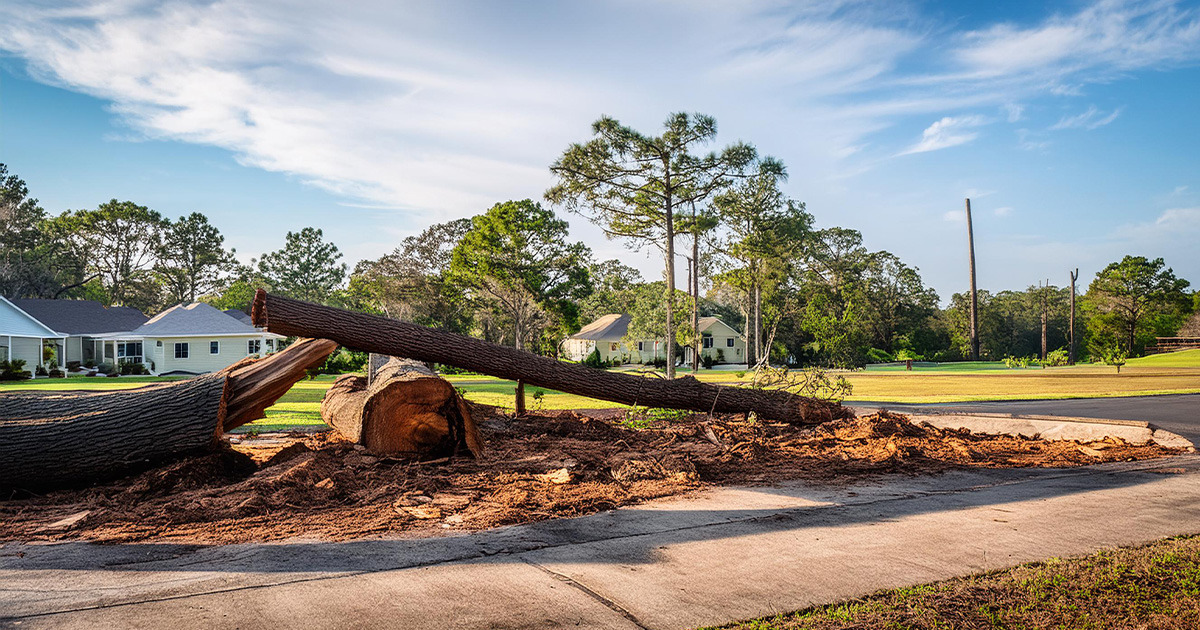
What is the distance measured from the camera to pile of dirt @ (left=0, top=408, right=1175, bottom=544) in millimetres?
5211

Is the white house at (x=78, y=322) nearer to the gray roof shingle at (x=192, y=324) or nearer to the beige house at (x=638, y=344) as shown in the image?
the gray roof shingle at (x=192, y=324)

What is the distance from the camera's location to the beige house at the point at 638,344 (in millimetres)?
53750

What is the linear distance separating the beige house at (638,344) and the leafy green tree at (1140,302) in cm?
2779

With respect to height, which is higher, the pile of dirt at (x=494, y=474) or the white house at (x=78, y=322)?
the white house at (x=78, y=322)

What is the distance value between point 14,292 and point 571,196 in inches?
1825

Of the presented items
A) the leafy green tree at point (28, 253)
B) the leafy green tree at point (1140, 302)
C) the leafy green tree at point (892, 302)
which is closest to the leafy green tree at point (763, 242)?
the leafy green tree at point (892, 302)

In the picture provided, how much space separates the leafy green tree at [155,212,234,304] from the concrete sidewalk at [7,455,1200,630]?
72.3 metres

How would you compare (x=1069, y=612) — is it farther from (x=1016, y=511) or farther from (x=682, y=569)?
(x=1016, y=511)

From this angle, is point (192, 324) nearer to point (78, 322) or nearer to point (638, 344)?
point (78, 322)

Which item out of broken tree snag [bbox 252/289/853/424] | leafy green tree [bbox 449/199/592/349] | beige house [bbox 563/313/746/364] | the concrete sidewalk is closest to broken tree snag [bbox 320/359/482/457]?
broken tree snag [bbox 252/289/853/424]

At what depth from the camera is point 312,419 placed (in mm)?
12883

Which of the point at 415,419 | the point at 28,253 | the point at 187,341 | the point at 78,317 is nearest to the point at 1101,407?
the point at 415,419

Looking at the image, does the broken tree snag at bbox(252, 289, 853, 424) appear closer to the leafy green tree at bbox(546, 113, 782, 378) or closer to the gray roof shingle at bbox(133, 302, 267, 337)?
the leafy green tree at bbox(546, 113, 782, 378)

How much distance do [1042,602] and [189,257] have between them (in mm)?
77141
